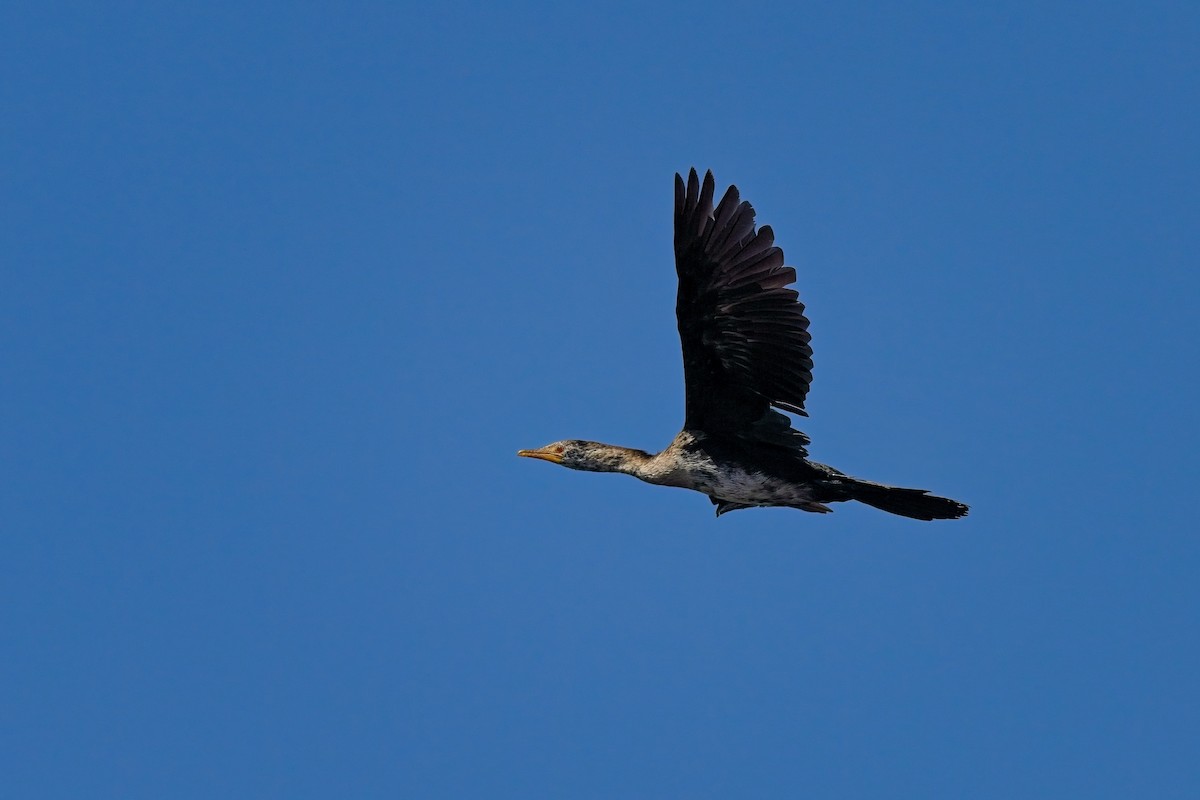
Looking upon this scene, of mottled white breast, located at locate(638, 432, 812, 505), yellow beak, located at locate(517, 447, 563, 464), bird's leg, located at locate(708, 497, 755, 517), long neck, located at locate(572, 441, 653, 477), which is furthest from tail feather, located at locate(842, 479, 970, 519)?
yellow beak, located at locate(517, 447, 563, 464)

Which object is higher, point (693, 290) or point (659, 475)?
point (693, 290)

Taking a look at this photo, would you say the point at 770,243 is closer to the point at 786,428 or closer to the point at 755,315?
the point at 755,315

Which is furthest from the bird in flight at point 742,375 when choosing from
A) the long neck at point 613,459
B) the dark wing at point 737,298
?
the long neck at point 613,459

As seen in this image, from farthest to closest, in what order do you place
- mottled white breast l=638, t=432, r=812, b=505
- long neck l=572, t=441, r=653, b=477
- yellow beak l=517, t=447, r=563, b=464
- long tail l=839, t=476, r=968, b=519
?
yellow beak l=517, t=447, r=563, b=464
long neck l=572, t=441, r=653, b=477
mottled white breast l=638, t=432, r=812, b=505
long tail l=839, t=476, r=968, b=519

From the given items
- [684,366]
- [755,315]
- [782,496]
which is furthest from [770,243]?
[782,496]

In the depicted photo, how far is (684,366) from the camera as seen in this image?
11.3 m

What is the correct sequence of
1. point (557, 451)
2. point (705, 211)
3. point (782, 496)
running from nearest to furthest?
point (705, 211) < point (782, 496) < point (557, 451)

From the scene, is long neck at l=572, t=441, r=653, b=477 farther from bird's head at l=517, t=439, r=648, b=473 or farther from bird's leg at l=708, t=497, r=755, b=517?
bird's leg at l=708, t=497, r=755, b=517

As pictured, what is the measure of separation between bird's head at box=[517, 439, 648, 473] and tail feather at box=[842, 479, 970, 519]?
2110mm

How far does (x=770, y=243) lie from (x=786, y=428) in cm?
167

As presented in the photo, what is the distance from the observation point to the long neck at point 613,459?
39.5ft

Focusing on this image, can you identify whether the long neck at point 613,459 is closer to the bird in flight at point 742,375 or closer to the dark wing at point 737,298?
the bird in flight at point 742,375

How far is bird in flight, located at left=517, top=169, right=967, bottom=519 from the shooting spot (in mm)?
10922

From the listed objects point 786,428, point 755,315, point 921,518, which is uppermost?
point 755,315
